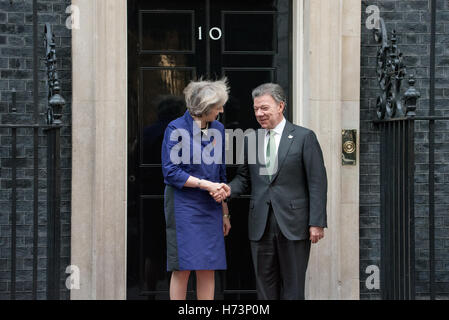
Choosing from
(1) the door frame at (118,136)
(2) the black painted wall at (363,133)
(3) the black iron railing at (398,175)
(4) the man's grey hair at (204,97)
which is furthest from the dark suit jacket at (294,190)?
(2) the black painted wall at (363,133)

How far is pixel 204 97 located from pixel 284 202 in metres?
0.91

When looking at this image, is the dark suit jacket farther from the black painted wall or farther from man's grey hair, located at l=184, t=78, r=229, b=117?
the black painted wall

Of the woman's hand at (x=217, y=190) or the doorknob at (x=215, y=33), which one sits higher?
the doorknob at (x=215, y=33)

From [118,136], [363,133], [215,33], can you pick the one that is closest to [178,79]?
[215,33]

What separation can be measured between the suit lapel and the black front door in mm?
1633

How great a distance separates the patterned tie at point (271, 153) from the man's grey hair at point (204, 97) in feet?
1.42

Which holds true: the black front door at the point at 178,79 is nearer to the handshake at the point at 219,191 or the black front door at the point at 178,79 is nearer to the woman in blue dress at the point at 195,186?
the woman in blue dress at the point at 195,186

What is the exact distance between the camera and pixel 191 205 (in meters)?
5.56

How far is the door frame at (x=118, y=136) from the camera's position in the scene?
22.0 feet

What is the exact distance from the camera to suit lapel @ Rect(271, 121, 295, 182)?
5438mm

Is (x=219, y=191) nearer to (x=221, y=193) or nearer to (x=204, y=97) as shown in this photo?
(x=221, y=193)

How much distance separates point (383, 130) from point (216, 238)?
5.15 feet

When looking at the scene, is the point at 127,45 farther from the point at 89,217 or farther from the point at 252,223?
the point at 252,223

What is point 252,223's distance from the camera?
18.1 ft
